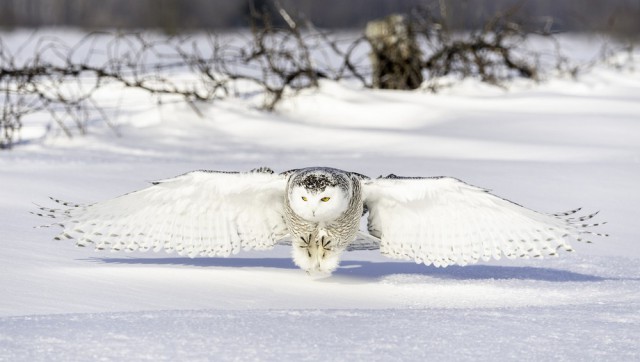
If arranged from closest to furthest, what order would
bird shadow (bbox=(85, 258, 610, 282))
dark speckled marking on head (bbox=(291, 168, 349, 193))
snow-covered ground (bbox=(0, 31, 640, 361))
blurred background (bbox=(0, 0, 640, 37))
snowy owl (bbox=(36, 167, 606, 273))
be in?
snow-covered ground (bbox=(0, 31, 640, 361))
dark speckled marking on head (bbox=(291, 168, 349, 193))
snowy owl (bbox=(36, 167, 606, 273))
bird shadow (bbox=(85, 258, 610, 282))
blurred background (bbox=(0, 0, 640, 37))

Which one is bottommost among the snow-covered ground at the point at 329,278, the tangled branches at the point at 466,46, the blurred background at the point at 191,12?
the snow-covered ground at the point at 329,278

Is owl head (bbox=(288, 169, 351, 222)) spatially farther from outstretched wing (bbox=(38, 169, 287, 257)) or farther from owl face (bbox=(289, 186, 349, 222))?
outstretched wing (bbox=(38, 169, 287, 257))

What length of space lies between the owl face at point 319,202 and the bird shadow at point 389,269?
45 centimetres

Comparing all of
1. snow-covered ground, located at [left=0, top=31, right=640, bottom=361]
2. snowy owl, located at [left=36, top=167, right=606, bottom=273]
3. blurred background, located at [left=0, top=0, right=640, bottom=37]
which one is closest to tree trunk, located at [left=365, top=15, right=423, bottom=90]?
snow-covered ground, located at [left=0, top=31, right=640, bottom=361]

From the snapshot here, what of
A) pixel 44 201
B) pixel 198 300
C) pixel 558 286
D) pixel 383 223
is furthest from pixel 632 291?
pixel 44 201

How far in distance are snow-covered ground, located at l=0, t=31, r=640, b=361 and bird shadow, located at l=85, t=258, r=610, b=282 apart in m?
0.01

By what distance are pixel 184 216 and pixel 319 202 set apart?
1.99 ft

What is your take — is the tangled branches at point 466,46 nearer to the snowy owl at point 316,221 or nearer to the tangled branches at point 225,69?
the tangled branches at point 225,69

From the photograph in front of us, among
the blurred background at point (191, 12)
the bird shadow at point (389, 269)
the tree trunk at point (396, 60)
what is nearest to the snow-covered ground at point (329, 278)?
the bird shadow at point (389, 269)

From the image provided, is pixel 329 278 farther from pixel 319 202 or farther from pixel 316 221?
pixel 319 202

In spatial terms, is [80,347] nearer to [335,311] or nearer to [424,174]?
[335,311]

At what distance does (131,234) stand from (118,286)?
46 cm

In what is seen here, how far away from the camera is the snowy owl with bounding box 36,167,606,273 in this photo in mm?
3627

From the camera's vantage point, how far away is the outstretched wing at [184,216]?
3.71 m
